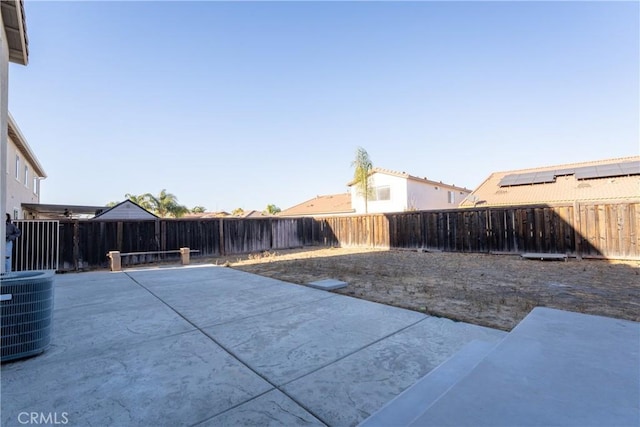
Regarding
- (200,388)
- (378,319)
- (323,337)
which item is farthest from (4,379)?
(378,319)

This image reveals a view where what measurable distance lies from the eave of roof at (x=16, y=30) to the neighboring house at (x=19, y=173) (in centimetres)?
530

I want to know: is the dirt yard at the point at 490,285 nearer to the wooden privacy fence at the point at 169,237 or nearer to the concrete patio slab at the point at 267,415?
the concrete patio slab at the point at 267,415

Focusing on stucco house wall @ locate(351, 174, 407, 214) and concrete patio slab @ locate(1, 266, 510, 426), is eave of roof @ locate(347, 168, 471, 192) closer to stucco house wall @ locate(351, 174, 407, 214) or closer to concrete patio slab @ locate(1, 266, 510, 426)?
stucco house wall @ locate(351, 174, 407, 214)

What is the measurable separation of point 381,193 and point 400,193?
1.75 meters

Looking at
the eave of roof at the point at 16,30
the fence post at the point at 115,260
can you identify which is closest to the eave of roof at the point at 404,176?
the fence post at the point at 115,260

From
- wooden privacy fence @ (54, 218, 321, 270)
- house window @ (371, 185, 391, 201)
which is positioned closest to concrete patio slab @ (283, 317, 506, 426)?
wooden privacy fence @ (54, 218, 321, 270)

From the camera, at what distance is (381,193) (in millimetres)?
22219

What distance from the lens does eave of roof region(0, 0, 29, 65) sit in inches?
183

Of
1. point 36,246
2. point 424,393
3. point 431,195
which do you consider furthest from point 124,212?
point 431,195

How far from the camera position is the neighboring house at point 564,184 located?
45.7ft

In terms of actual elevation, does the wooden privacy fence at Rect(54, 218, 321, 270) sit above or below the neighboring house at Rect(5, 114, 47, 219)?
below

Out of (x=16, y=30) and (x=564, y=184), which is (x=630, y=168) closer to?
(x=564, y=184)

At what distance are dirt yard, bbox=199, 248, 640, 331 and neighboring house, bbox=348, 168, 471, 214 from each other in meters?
12.3

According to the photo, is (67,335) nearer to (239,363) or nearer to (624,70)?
(239,363)
